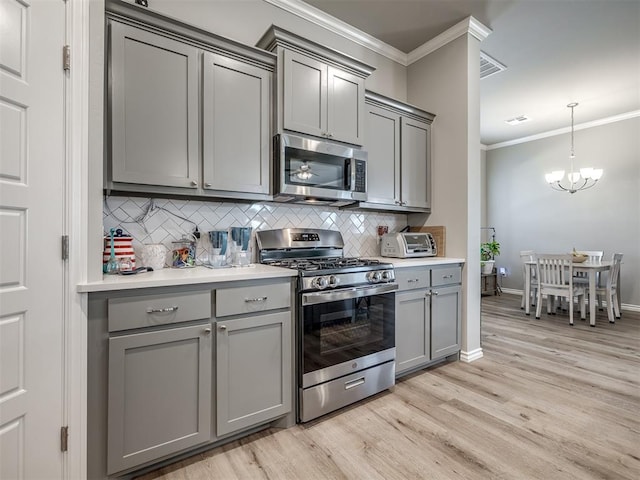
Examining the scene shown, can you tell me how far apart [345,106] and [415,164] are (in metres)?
1.03

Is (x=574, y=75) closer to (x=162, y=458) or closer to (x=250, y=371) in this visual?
(x=250, y=371)

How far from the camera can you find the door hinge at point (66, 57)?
141cm

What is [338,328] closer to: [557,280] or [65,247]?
[65,247]

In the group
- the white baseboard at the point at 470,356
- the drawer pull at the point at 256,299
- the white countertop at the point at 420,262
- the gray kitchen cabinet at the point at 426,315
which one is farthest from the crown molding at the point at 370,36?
the white baseboard at the point at 470,356

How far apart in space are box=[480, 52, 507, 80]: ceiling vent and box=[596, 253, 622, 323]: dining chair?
3.06m

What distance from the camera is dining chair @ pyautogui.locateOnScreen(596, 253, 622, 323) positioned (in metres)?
4.37

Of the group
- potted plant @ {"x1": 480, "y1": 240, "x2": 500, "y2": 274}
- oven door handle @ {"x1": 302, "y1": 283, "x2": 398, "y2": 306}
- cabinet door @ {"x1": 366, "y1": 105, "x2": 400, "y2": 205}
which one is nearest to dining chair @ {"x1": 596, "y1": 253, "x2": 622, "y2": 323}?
potted plant @ {"x1": 480, "y1": 240, "x2": 500, "y2": 274}

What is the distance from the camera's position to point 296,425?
1.99 meters

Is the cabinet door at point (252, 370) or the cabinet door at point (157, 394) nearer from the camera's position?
the cabinet door at point (157, 394)

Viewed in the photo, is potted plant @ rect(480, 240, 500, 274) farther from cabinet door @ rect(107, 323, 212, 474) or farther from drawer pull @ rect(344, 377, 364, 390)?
cabinet door @ rect(107, 323, 212, 474)

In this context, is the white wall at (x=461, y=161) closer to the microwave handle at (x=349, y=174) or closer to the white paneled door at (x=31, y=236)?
the microwave handle at (x=349, y=174)

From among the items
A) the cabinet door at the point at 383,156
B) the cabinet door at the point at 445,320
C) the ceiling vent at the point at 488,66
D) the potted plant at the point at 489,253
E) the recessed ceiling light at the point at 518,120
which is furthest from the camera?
the potted plant at the point at 489,253

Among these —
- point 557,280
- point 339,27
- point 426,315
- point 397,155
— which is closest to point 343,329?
point 426,315

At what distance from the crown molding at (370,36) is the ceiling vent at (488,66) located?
42cm
